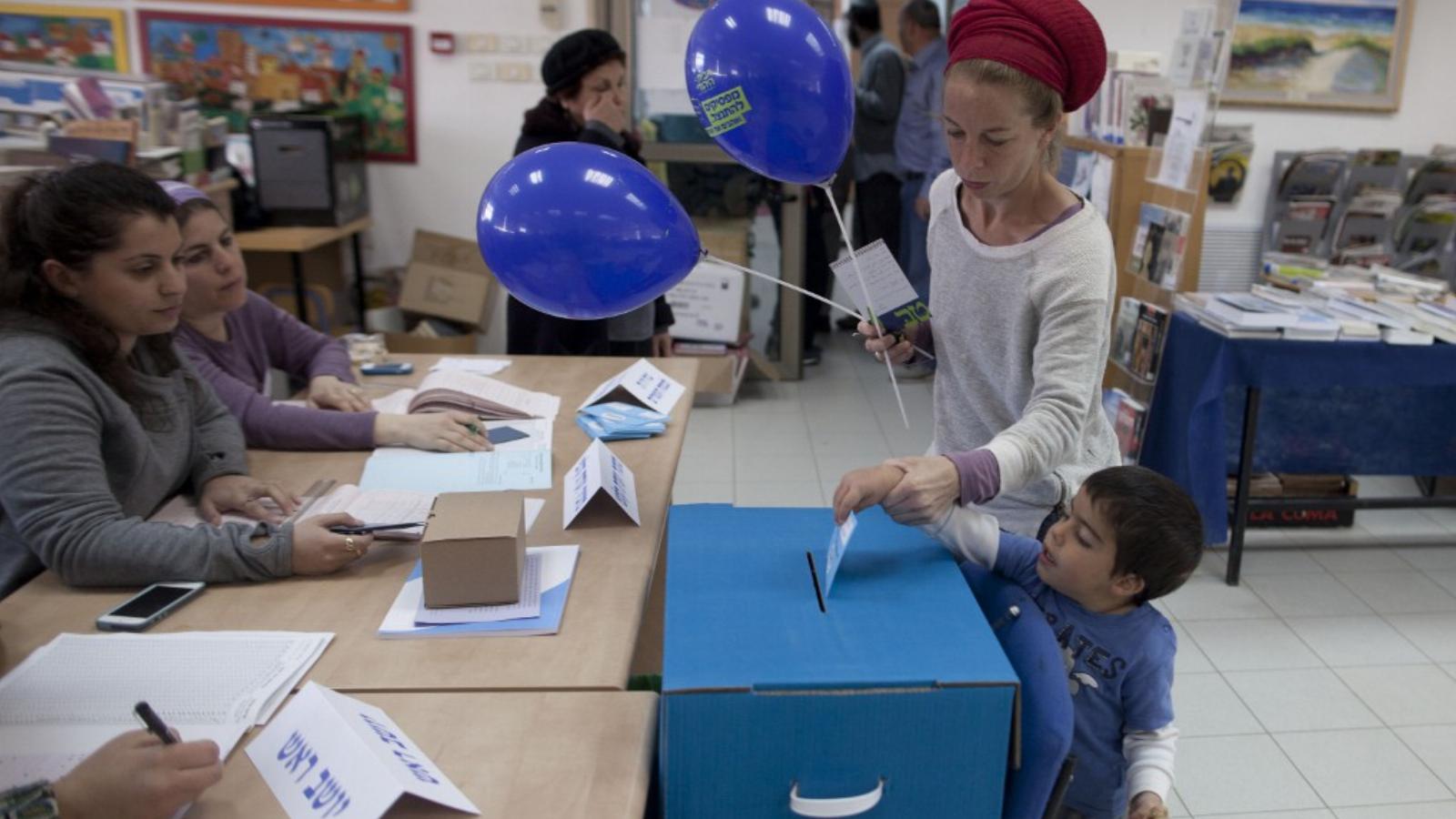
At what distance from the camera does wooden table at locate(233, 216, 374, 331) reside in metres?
4.02

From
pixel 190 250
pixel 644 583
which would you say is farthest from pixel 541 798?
pixel 190 250

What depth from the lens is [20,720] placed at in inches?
45.8

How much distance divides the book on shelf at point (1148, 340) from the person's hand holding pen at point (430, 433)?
86.4 inches

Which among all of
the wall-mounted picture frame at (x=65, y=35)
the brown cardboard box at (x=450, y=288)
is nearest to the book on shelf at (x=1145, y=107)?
the brown cardboard box at (x=450, y=288)

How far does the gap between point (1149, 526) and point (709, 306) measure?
3553mm

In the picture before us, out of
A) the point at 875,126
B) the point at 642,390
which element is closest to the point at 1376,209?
the point at 875,126

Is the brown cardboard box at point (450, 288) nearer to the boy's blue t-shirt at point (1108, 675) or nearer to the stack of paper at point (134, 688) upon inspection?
the stack of paper at point (134, 688)

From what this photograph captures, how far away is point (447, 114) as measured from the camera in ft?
15.3

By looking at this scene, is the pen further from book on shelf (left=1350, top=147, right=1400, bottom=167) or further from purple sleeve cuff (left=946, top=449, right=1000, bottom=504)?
book on shelf (left=1350, top=147, right=1400, bottom=167)

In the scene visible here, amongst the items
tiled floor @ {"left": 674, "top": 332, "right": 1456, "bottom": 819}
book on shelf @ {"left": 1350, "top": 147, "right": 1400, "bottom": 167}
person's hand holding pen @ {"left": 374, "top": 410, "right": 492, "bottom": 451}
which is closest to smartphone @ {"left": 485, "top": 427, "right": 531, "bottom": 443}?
person's hand holding pen @ {"left": 374, "top": 410, "right": 492, "bottom": 451}

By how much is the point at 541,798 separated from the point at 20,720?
622 mm

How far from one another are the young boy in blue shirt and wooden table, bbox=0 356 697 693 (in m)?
0.39

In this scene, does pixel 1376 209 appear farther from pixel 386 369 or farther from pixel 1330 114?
pixel 386 369

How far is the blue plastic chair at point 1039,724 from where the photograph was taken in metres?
1.05
